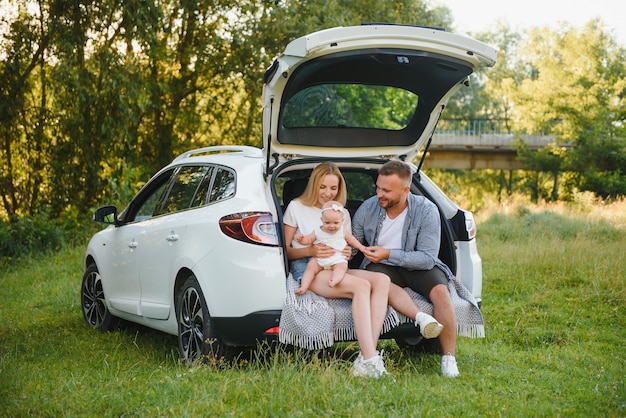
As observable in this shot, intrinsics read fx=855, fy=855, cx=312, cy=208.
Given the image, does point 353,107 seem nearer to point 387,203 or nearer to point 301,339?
point 387,203

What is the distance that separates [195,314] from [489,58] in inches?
105

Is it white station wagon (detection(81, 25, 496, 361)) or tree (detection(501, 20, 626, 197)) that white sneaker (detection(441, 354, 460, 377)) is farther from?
tree (detection(501, 20, 626, 197))

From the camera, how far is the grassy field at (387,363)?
470 cm

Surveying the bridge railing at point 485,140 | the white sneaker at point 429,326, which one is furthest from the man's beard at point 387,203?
the bridge railing at point 485,140

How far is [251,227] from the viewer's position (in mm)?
5574

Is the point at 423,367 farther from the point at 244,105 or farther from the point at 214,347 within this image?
the point at 244,105

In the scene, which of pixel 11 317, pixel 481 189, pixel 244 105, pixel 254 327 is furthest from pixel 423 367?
pixel 481 189

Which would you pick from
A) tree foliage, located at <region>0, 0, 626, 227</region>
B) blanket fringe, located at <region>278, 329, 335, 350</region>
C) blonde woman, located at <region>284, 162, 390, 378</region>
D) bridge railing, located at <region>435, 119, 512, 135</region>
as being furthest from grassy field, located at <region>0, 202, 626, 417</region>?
bridge railing, located at <region>435, 119, 512, 135</region>

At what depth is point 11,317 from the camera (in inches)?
376

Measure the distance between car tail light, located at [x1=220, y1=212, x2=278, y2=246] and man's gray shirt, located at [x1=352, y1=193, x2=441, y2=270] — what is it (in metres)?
0.95

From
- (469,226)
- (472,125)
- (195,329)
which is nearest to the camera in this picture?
(195,329)

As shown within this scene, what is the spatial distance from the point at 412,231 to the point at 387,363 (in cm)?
96

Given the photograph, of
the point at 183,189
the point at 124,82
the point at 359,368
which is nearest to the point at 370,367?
the point at 359,368

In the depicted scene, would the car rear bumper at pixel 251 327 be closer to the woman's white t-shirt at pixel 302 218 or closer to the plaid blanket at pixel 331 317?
the plaid blanket at pixel 331 317
